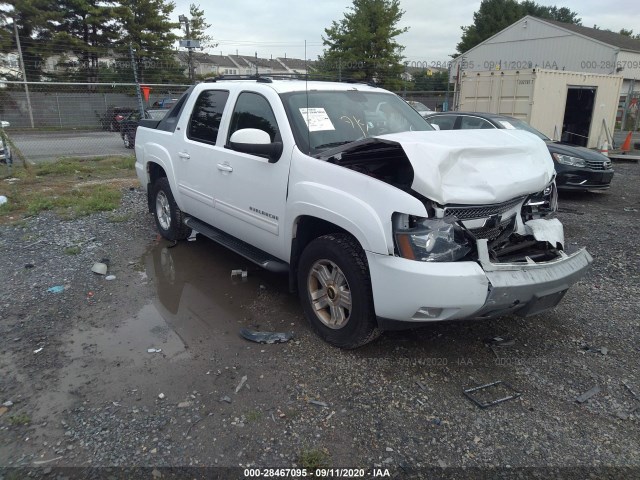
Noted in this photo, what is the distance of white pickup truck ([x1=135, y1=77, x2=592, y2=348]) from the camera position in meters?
2.91

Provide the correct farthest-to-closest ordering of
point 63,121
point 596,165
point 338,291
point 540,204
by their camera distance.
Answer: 1. point 63,121
2. point 596,165
3. point 540,204
4. point 338,291

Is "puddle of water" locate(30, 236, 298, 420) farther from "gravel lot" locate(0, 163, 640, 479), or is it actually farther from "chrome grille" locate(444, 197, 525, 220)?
"chrome grille" locate(444, 197, 525, 220)

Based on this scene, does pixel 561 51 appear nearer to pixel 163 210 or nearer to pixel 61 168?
pixel 61 168

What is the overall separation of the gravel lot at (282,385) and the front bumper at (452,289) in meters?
0.53

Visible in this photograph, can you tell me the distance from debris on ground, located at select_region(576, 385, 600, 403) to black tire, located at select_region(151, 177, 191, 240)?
14.9 feet

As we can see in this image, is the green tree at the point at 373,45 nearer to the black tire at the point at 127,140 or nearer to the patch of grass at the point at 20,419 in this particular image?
the black tire at the point at 127,140

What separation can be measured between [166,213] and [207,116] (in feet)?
5.61

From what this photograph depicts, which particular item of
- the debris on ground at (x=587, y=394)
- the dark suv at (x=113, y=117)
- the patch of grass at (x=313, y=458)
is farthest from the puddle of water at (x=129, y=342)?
the dark suv at (x=113, y=117)

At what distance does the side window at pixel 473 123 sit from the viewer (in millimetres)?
9096

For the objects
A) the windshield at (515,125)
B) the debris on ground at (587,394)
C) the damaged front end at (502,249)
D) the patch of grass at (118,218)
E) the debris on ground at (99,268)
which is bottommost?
the debris on ground at (587,394)

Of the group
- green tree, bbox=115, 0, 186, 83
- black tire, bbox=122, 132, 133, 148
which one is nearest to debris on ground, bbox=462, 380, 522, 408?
black tire, bbox=122, 132, 133, 148

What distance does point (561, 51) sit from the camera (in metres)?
37.3

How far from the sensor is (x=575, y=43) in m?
36.2

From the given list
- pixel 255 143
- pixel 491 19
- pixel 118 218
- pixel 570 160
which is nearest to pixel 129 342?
pixel 255 143
